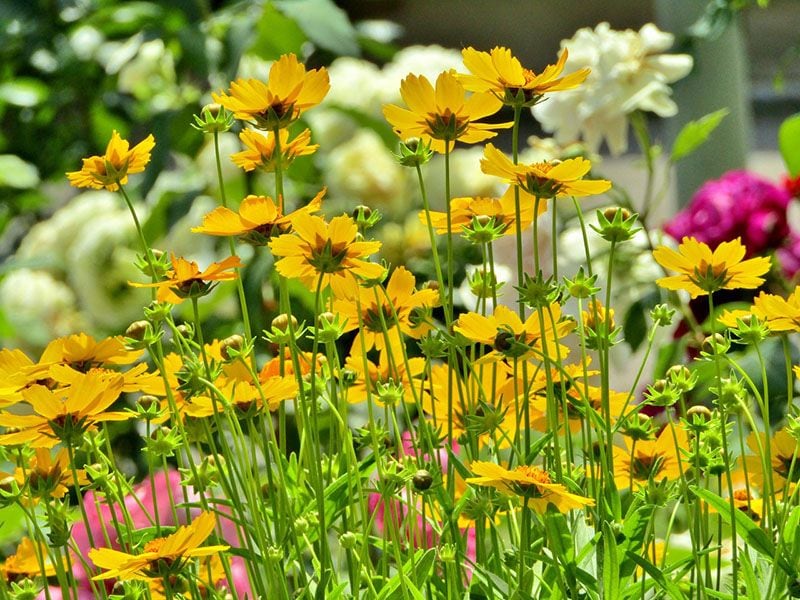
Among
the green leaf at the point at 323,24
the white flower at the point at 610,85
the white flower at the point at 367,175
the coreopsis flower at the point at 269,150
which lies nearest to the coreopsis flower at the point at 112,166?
the coreopsis flower at the point at 269,150

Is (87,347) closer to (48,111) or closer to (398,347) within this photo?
(398,347)

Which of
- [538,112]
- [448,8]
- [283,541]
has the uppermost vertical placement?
[448,8]

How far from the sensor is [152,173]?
890mm

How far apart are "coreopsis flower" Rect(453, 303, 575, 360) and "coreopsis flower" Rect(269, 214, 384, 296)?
3 centimetres

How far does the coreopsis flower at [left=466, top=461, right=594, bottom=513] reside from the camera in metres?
0.25

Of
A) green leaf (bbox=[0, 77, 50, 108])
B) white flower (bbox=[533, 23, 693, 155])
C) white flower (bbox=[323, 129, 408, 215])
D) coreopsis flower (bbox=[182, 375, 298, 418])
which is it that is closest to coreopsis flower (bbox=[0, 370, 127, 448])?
coreopsis flower (bbox=[182, 375, 298, 418])

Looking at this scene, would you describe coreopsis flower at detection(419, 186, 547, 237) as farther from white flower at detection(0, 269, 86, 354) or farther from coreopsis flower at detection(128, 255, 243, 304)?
white flower at detection(0, 269, 86, 354)

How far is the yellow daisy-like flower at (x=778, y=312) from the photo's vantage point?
0.28 meters

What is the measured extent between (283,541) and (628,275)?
46cm

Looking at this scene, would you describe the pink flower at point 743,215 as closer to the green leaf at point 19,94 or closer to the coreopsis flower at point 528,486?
the coreopsis flower at point 528,486

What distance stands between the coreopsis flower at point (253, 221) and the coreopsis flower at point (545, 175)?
0.12ft

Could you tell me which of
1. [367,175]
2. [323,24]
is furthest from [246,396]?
[367,175]

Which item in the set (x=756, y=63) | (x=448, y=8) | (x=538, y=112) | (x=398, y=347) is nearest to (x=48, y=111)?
(x=538, y=112)

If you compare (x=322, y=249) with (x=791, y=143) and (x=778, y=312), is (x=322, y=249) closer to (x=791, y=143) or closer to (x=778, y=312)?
(x=778, y=312)
